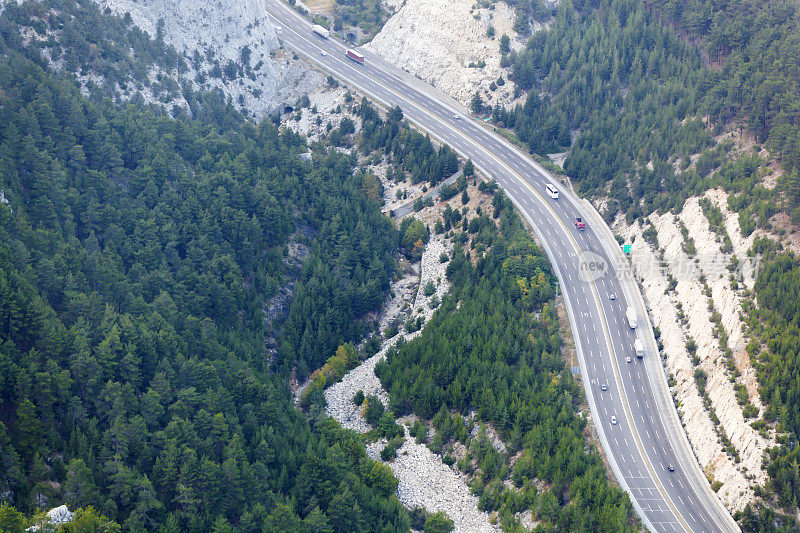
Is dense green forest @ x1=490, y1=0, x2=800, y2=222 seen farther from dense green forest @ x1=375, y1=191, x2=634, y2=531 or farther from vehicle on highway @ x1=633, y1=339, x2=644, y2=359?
vehicle on highway @ x1=633, y1=339, x2=644, y2=359

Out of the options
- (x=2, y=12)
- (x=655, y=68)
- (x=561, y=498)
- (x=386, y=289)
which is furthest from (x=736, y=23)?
(x=2, y=12)

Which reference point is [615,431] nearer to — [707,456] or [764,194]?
[707,456]

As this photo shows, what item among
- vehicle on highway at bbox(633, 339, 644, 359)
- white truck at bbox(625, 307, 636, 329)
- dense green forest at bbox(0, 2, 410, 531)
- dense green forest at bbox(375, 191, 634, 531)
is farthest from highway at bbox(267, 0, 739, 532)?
dense green forest at bbox(0, 2, 410, 531)

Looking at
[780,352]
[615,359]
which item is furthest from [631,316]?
[780,352]

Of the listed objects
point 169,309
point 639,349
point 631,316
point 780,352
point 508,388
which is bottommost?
point 169,309

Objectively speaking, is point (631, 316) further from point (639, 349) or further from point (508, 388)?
point (508, 388)

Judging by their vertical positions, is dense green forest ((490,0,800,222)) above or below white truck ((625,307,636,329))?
above
